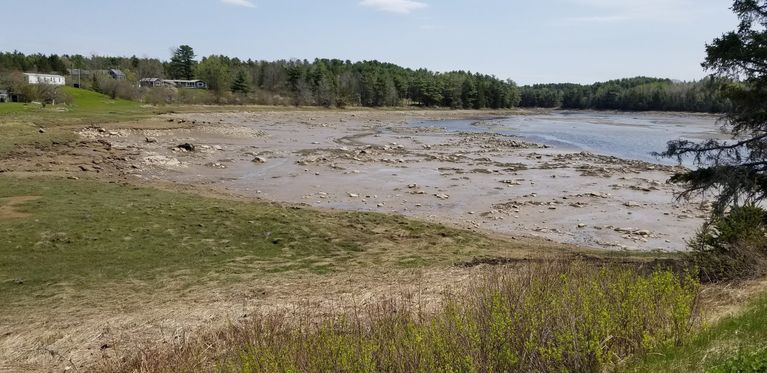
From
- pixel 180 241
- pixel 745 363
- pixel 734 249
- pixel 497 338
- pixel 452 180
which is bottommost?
pixel 452 180

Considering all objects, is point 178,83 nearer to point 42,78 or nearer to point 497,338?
point 42,78

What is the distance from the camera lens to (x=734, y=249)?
11156 millimetres

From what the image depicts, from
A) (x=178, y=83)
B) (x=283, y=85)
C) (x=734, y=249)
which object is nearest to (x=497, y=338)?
(x=734, y=249)

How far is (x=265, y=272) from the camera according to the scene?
13609 millimetres

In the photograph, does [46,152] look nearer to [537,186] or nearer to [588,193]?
[537,186]

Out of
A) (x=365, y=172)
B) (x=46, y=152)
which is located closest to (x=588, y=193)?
(x=365, y=172)

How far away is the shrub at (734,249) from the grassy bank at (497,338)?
13.8 ft

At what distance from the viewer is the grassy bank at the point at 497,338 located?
214 inches

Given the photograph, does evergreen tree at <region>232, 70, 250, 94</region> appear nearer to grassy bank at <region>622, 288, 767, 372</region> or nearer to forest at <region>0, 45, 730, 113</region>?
forest at <region>0, 45, 730, 113</region>

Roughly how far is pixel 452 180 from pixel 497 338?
27389 mm

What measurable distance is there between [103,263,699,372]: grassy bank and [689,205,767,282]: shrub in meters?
4.21

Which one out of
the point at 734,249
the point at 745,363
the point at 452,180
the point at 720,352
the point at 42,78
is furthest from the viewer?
the point at 42,78

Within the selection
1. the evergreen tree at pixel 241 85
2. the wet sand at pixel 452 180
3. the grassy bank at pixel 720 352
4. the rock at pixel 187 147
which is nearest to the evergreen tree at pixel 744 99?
the wet sand at pixel 452 180

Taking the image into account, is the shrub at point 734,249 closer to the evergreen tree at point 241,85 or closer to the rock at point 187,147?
the rock at point 187,147
